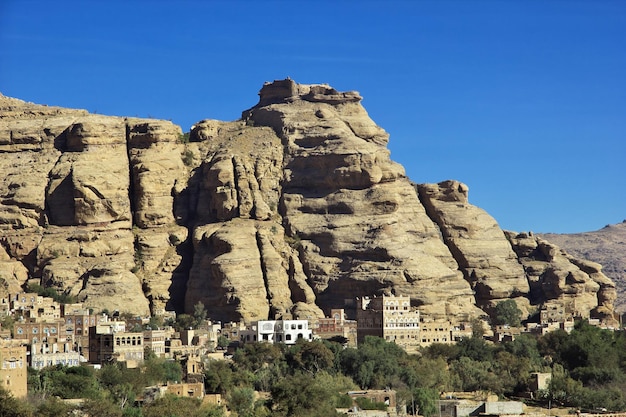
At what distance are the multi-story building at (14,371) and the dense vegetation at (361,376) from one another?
38.4 inches

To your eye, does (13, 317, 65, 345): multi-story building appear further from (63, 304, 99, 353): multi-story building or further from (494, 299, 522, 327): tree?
(494, 299, 522, 327): tree

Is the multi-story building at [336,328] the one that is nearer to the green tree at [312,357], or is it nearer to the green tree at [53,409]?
the green tree at [312,357]

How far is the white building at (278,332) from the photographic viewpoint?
125500mm

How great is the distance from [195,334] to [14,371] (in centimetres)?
3698

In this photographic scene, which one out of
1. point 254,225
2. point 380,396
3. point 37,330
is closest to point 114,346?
point 37,330

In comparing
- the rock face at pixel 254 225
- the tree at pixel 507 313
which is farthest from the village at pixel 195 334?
the rock face at pixel 254 225

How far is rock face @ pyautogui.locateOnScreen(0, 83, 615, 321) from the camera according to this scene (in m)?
137

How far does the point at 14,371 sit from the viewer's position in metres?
88.2

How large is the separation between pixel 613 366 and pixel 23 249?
5126cm

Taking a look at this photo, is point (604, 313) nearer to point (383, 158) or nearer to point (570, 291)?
point (570, 291)

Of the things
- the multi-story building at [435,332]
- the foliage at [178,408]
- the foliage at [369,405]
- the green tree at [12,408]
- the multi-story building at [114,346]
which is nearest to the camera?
the green tree at [12,408]

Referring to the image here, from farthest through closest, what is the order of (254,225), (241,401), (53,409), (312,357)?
(254,225) → (312,357) → (241,401) → (53,409)

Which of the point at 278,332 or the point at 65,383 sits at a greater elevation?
the point at 278,332

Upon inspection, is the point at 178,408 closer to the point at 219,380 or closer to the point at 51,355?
the point at 219,380
